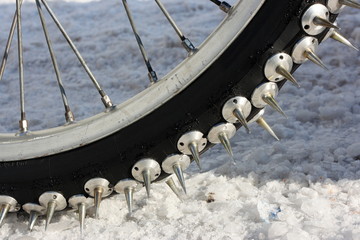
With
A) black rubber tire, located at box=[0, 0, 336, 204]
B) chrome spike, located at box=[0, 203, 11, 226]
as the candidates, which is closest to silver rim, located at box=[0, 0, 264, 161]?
black rubber tire, located at box=[0, 0, 336, 204]

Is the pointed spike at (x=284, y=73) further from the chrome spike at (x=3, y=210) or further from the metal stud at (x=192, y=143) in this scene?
the chrome spike at (x=3, y=210)

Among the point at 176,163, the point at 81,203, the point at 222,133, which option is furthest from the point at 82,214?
the point at 222,133

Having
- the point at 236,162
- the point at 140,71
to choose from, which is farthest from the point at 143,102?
the point at 140,71

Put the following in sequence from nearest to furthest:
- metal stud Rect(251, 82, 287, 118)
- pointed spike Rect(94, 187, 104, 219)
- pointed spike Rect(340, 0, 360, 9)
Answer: pointed spike Rect(340, 0, 360, 9), metal stud Rect(251, 82, 287, 118), pointed spike Rect(94, 187, 104, 219)

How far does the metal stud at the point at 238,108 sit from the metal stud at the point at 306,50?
153 mm

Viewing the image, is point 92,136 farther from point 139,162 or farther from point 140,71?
point 140,71

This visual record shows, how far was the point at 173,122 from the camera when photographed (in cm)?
143

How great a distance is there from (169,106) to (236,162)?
41cm

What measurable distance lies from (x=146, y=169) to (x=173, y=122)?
0.46 ft

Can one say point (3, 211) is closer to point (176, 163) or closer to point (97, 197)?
point (97, 197)

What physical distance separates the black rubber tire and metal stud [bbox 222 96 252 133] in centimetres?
1

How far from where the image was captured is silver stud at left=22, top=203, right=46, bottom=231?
4.98 feet

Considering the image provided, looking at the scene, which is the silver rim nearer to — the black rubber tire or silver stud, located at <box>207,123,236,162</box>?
the black rubber tire

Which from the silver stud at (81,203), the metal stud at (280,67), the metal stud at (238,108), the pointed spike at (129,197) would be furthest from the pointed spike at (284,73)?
the silver stud at (81,203)
